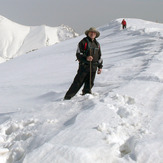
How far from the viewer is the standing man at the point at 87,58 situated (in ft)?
15.5

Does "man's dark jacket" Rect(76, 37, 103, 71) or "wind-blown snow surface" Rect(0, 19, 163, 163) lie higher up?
"man's dark jacket" Rect(76, 37, 103, 71)

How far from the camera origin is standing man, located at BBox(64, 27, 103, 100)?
15.5ft

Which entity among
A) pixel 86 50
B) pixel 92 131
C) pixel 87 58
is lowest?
pixel 92 131

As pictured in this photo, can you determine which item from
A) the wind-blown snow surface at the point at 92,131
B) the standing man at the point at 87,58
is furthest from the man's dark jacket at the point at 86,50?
the wind-blown snow surface at the point at 92,131

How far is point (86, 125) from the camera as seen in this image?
10.2 feet

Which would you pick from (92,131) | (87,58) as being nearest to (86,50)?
(87,58)

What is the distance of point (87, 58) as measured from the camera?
476cm

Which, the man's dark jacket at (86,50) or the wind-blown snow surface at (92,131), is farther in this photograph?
the man's dark jacket at (86,50)

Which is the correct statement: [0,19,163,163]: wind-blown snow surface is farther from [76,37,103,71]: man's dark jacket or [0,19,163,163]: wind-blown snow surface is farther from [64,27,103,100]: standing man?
[76,37,103,71]: man's dark jacket

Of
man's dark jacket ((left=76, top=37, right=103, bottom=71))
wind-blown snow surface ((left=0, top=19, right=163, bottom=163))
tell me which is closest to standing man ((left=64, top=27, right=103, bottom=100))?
man's dark jacket ((left=76, top=37, right=103, bottom=71))

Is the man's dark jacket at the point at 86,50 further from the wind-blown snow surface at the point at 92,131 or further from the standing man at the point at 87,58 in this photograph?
the wind-blown snow surface at the point at 92,131

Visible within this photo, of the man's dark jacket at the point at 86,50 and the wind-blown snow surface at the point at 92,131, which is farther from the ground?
the man's dark jacket at the point at 86,50

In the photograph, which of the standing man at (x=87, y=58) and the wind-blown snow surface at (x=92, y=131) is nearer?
the wind-blown snow surface at (x=92, y=131)

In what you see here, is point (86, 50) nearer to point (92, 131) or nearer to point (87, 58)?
point (87, 58)
